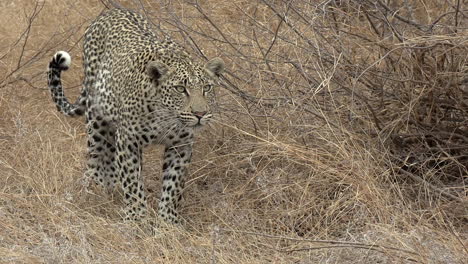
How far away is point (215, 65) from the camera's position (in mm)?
6746

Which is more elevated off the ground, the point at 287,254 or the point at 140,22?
the point at 140,22

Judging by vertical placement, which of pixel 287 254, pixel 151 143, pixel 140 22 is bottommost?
pixel 287 254

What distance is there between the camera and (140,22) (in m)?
7.66

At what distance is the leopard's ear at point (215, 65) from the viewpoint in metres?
6.72

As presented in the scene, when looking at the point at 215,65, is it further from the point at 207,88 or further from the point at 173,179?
the point at 173,179

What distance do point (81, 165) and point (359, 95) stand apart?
2.01 metres

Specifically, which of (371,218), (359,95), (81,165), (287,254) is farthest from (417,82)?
(81,165)

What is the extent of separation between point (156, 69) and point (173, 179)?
743mm

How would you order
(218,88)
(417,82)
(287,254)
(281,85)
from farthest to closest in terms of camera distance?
1. (218,88)
2. (281,85)
3. (417,82)
4. (287,254)

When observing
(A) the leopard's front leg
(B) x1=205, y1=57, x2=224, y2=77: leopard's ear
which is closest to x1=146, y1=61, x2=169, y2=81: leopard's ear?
(B) x1=205, y1=57, x2=224, y2=77: leopard's ear

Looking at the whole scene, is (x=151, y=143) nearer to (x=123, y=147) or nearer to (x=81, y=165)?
(x=123, y=147)

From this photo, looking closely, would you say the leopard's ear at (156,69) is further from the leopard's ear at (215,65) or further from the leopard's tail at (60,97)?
the leopard's tail at (60,97)

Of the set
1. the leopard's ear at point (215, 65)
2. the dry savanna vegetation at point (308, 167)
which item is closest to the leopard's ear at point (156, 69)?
the leopard's ear at point (215, 65)

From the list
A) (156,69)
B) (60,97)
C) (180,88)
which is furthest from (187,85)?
(60,97)
